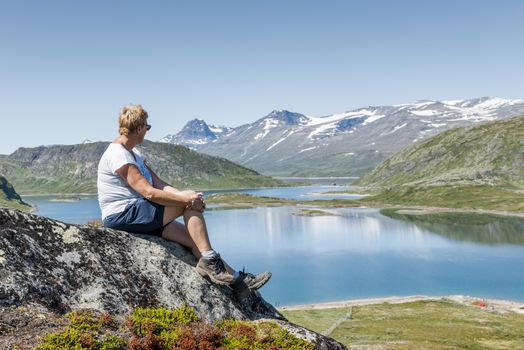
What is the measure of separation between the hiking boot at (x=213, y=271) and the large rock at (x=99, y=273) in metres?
0.23

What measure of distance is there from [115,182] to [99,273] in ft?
7.23

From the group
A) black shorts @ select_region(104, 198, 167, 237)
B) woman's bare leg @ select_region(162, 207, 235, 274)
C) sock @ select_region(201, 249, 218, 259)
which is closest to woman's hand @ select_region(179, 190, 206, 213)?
woman's bare leg @ select_region(162, 207, 235, 274)

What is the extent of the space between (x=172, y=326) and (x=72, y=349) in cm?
224

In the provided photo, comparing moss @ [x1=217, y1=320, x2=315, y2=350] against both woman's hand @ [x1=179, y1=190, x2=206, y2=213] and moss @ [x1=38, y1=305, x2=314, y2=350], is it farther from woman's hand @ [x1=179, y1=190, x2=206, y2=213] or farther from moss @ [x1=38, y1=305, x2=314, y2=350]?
woman's hand @ [x1=179, y1=190, x2=206, y2=213]

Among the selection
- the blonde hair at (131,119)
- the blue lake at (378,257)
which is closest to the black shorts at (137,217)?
the blonde hair at (131,119)

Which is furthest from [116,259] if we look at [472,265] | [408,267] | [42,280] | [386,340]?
[472,265]

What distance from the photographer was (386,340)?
184 feet

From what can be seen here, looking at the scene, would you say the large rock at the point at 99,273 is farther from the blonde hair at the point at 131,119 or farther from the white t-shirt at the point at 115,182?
the blonde hair at the point at 131,119

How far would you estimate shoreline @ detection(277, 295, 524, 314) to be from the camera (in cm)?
8012

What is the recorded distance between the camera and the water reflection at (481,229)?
153m

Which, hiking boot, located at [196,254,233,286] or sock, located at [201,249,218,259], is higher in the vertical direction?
sock, located at [201,249,218,259]

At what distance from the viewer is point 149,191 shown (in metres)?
10.4

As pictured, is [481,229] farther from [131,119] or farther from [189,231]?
[131,119]

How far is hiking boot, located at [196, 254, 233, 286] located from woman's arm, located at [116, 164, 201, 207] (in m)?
1.47
